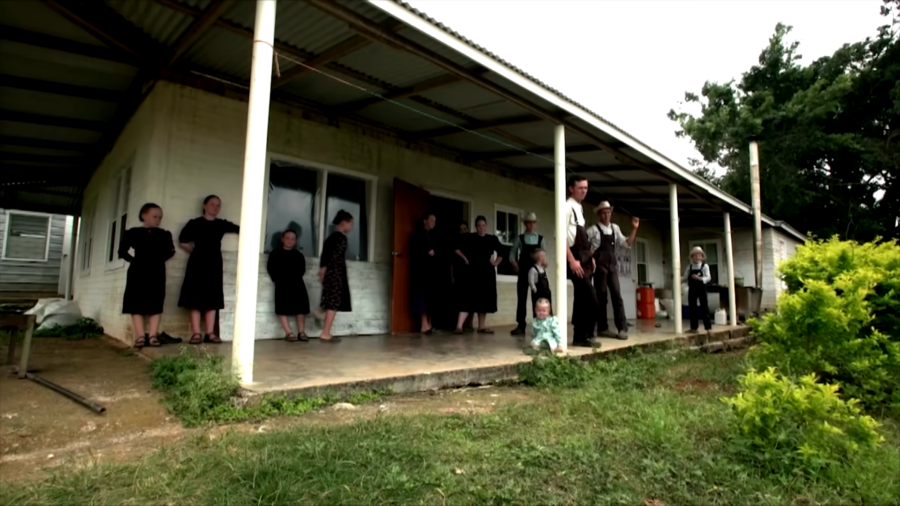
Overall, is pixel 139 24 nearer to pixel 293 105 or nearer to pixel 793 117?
pixel 293 105

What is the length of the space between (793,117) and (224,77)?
1864 cm

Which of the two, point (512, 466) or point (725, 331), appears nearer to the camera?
point (512, 466)

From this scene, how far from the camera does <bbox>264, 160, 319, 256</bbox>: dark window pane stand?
617 cm

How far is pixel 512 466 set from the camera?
224 centimetres

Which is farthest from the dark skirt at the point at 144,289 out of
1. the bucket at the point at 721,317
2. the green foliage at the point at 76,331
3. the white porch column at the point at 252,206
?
the bucket at the point at 721,317

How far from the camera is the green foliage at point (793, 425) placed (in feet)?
7.98

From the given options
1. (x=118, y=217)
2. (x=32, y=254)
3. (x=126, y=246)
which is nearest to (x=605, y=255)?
(x=126, y=246)

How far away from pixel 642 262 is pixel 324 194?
9795 mm

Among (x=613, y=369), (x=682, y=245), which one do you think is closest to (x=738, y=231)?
(x=682, y=245)

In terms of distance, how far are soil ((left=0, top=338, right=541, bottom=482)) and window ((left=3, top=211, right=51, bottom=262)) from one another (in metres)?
13.2

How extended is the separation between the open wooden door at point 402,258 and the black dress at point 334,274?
3.61 ft

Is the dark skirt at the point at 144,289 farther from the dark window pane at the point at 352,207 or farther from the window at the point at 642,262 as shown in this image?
the window at the point at 642,262

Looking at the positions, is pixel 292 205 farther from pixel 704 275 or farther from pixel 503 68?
pixel 704 275

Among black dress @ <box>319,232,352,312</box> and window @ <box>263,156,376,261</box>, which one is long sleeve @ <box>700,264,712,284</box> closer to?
window @ <box>263,156,376,261</box>
